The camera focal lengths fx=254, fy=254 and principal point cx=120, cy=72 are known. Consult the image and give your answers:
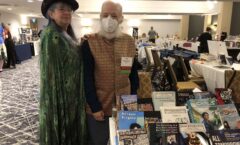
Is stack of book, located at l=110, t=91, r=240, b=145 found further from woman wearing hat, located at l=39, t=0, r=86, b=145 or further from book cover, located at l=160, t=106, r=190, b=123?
woman wearing hat, located at l=39, t=0, r=86, b=145

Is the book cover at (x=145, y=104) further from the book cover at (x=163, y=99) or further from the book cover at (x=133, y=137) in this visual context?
the book cover at (x=133, y=137)

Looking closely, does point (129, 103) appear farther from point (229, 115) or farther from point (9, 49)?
point (9, 49)

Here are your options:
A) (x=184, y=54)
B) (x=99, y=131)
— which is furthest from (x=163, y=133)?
(x=184, y=54)

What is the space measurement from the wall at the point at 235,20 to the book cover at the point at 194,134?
399 inches

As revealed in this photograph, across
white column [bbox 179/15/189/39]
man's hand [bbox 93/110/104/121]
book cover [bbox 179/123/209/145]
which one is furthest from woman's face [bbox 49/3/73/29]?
white column [bbox 179/15/189/39]

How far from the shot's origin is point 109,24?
1542 mm

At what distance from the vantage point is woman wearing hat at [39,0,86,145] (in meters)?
1.60

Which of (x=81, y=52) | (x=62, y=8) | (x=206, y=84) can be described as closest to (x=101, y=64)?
(x=81, y=52)

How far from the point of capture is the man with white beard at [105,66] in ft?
5.13

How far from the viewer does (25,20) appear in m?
16.2

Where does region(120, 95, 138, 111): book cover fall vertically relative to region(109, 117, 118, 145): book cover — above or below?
above

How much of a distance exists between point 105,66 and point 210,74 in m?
2.67

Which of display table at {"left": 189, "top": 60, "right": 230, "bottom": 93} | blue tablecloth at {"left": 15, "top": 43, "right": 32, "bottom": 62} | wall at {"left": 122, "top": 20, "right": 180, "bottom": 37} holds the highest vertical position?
wall at {"left": 122, "top": 20, "right": 180, "bottom": 37}

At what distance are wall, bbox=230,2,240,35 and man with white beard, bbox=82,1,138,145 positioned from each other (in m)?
9.72
